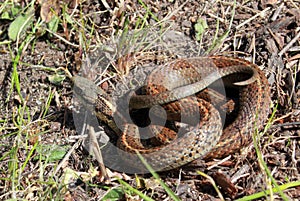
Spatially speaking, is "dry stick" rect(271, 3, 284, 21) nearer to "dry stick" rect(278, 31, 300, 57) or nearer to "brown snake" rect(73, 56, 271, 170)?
"dry stick" rect(278, 31, 300, 57)

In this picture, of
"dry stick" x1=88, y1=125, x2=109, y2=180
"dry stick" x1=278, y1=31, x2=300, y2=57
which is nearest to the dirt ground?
"dry stick" x1=278, y1=31, x2=300, y2=57

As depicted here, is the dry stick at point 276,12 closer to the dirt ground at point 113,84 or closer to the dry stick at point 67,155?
the dirt ground at point 113,84

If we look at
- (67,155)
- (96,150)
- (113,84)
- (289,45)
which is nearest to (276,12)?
(289,45)

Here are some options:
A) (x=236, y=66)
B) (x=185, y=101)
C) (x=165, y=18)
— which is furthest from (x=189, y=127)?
(x=165, y=18)

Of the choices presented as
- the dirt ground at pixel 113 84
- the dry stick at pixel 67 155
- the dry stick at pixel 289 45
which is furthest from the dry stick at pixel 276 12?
the dry stick at pixel 67 155

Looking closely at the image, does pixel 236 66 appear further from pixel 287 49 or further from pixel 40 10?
pixel 40 10

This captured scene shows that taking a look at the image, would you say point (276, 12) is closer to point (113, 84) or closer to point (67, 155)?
point (113, 84)
